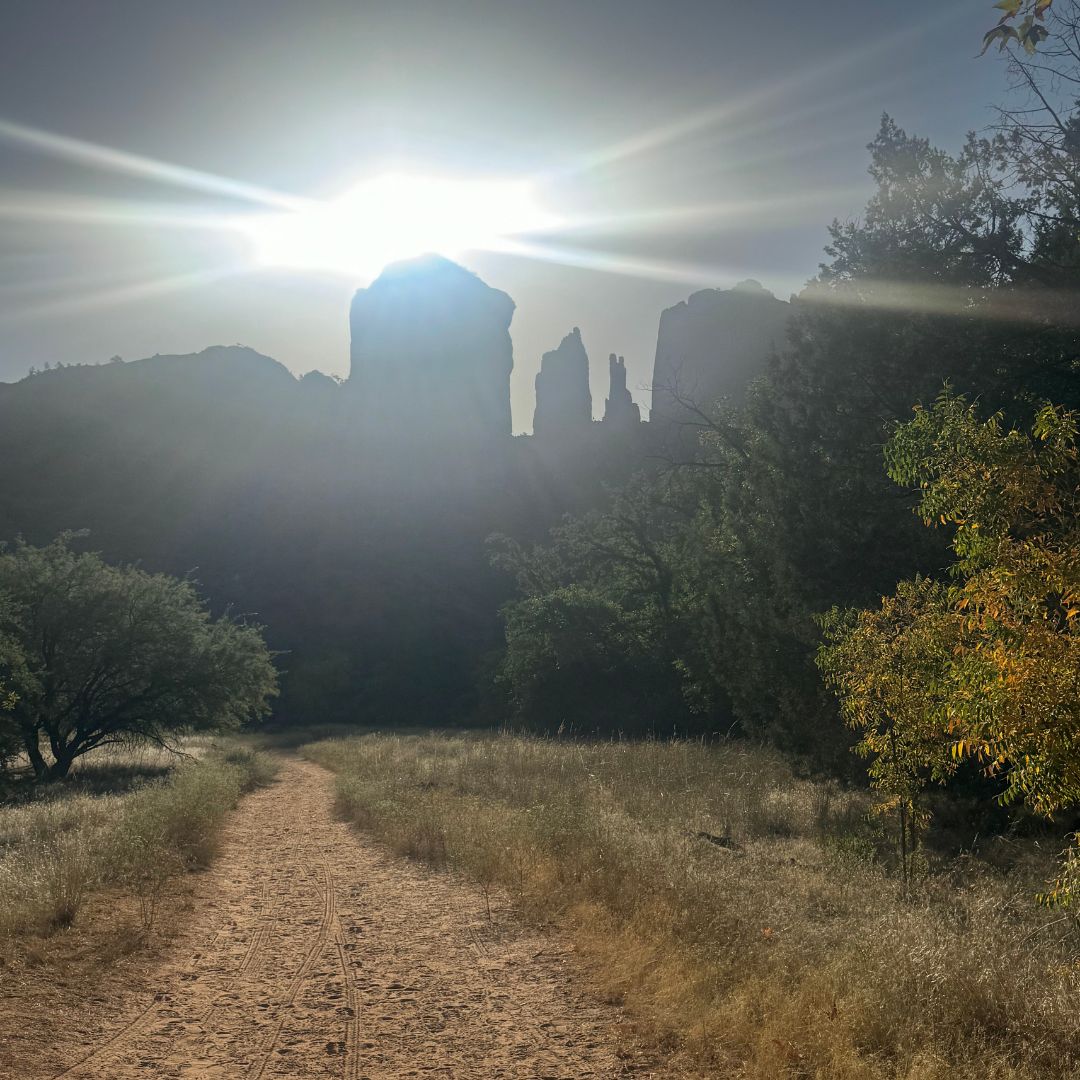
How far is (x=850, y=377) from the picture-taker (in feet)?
45.9

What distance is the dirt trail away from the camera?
4816 mm

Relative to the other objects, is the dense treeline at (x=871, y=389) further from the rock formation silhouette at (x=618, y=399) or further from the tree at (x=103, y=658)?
the rock formation silhouette at (x=618, y=399)

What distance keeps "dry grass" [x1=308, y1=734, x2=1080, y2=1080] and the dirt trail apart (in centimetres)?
56

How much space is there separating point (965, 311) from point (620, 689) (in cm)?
2470

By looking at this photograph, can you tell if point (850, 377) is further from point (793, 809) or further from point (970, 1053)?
point (970, 1053)

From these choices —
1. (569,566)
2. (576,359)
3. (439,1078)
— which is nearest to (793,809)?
(439,1078)

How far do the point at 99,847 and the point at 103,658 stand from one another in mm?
16087

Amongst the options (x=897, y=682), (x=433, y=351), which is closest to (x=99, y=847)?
(x=897, y=682)

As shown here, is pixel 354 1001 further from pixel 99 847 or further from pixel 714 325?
pixel 714 325

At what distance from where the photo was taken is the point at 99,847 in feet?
30.9

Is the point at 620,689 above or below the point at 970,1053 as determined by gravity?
below

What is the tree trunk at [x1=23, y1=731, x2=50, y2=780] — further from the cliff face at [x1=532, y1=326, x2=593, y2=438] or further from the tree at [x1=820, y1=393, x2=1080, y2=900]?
the cliff face at [x1=532, y1=326, x2=593, y2=438]

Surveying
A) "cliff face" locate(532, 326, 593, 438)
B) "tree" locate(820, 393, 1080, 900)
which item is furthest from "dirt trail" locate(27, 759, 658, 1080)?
"cliff face" locate(532, 326, 593, 438)

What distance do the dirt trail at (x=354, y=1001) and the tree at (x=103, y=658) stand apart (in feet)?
53.9
